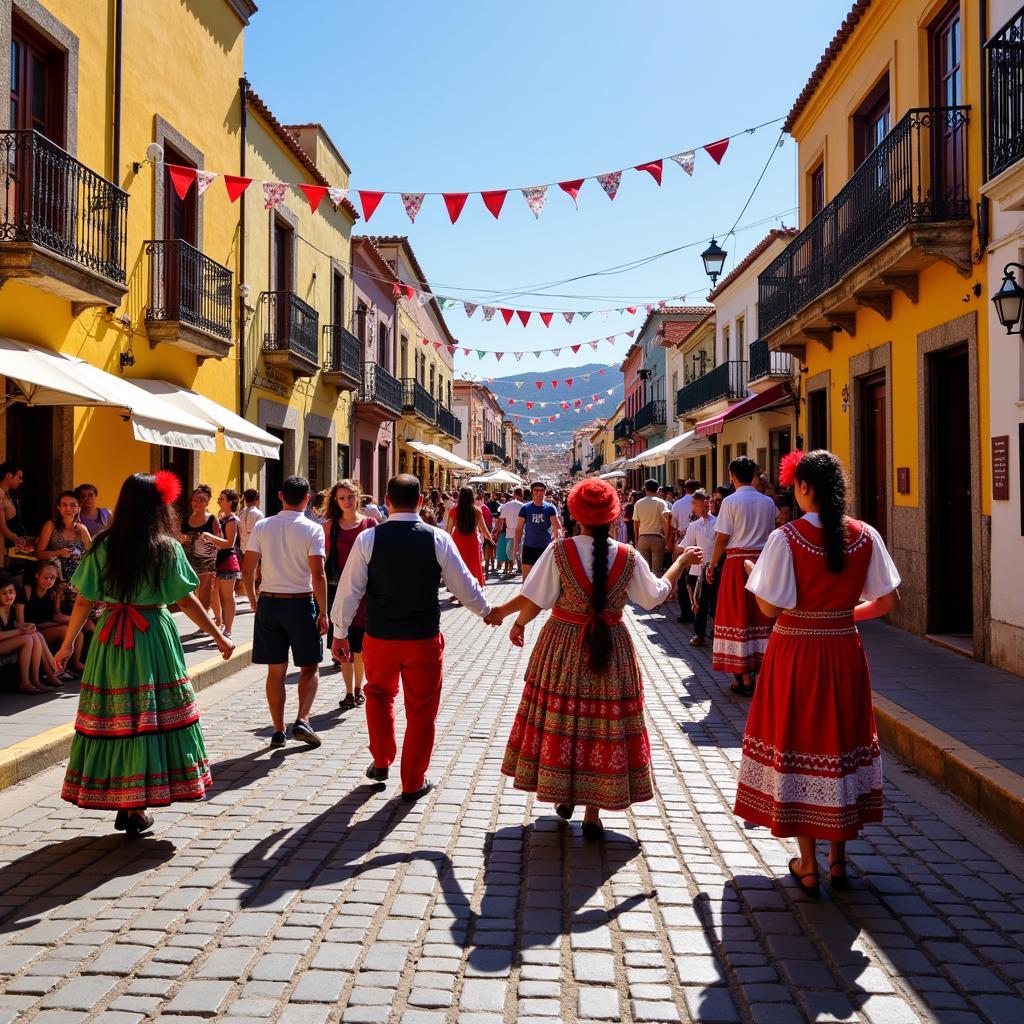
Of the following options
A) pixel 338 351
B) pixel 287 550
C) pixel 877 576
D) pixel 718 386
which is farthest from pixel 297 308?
pixel 877 576

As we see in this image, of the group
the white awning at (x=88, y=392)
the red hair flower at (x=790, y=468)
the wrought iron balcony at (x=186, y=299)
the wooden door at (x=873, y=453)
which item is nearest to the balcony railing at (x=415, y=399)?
the wrought iron balcony at (x=186, y=299)

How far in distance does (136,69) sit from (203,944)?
1184 cm

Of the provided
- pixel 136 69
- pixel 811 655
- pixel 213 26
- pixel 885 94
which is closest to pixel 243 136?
pixel 213 26

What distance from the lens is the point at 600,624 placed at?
184 inches

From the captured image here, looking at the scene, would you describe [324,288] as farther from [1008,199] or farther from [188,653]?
[1008,199]

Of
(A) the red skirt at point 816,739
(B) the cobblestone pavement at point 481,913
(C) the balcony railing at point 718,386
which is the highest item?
(C) the balcony railing at point 718,386

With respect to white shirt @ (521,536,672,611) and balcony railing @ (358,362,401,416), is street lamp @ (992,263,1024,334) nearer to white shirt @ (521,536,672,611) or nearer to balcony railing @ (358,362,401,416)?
white shirt @ (521,536,672,611)

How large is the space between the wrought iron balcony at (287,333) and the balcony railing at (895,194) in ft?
29.0

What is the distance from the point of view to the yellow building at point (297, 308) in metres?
17.2

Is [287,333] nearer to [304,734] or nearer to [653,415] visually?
[304,734]

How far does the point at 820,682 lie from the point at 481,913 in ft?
5.39

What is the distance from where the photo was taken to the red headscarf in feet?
15.5

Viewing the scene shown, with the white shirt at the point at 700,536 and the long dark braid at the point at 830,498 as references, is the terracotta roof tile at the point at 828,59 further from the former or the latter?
the long dark braid at the point at 830,498

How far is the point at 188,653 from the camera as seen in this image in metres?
9.51
